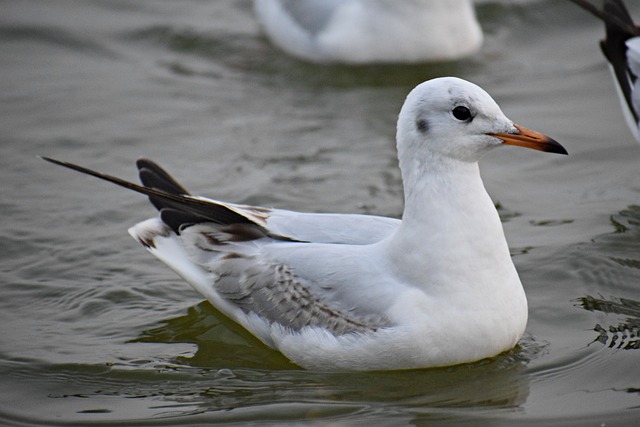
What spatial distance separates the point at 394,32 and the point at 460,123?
4.95 metres

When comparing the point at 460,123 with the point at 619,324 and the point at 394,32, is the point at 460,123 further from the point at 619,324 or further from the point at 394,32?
the point at 394,32

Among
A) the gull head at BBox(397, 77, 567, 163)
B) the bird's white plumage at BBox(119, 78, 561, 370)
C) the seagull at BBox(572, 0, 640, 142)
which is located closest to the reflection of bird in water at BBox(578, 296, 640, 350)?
the bird's white plumage at BBox(119, 78, 561, 370)

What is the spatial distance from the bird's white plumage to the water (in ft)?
0.66

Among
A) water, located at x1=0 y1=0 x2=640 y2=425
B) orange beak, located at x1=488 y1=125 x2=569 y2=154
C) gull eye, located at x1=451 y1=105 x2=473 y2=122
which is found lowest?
water, located at x1=0 y1=0 x2=640 y2=425

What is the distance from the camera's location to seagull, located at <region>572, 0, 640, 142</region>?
25.8 ft

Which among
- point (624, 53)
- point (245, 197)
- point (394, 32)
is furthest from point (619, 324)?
point (394, 32)

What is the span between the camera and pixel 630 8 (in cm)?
1120

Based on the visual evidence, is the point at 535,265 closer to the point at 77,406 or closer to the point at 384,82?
the point at 77,406

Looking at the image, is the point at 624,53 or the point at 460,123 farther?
the point at 624,53

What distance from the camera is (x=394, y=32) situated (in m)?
10.2

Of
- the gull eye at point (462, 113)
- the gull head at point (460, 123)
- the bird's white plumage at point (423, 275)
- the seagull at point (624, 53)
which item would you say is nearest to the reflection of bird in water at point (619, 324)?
the bird's white plumage at point (423, 275)

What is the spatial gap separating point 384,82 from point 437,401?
5178mm

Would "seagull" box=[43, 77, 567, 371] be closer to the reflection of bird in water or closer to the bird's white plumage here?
the bird's white plumage

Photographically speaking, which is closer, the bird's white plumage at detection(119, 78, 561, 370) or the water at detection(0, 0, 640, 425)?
the bird's white plumage at detection(119, 78, 561, 370)
